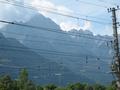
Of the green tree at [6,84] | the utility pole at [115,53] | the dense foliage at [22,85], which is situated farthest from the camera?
the dense foliage at [22,85]

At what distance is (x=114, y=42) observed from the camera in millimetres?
52562

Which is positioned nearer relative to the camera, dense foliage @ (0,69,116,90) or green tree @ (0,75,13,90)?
green tree @ (0,75,13,90)

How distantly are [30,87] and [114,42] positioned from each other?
11094 cm

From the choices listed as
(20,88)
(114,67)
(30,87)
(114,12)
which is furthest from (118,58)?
(30,87)

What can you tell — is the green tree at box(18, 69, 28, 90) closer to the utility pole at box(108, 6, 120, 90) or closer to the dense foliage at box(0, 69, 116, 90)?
the dense foliage at box(0, 69, 116, 90)

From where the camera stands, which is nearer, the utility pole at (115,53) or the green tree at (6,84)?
the utility pole at (115,53)

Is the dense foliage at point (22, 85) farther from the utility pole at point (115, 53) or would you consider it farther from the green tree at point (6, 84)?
the utility pole at point (115, 53)

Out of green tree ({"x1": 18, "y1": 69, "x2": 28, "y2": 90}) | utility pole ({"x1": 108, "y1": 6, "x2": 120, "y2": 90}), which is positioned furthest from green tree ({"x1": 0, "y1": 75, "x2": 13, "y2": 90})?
utility pole ({"x1": 108, "y1": 6, "x2": 120, "y2": 90})

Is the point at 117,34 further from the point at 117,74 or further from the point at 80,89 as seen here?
the point at 80,89

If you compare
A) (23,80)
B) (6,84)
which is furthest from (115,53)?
(23,80)

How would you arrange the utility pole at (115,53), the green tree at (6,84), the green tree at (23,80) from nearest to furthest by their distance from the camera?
1. the utility pole at (115,53)
2. the green tree at (6,84)
3. the green tree at (23,80)

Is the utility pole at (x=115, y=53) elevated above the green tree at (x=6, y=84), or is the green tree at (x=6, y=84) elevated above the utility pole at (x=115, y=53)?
the utility pole at (x=115, y=53)

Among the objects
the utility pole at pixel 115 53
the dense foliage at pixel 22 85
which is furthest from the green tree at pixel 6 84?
the utility pole at pixel 115 53

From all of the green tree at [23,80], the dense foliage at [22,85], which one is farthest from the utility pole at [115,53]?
the green tree at [23,80]
